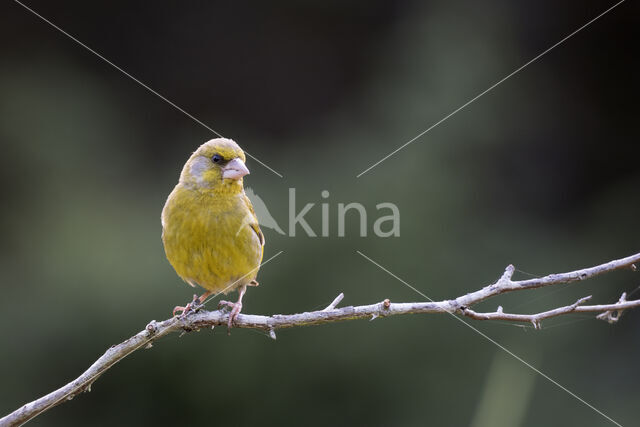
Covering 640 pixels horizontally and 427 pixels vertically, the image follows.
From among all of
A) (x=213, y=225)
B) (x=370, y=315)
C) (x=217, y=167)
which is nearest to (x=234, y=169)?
(x=217, y=167)

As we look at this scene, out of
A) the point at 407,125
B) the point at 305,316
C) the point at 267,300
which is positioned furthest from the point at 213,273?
the point at 407,125

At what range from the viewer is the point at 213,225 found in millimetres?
3965

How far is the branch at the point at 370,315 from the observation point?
8.71 ft

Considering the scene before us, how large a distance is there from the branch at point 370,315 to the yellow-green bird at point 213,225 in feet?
2.10

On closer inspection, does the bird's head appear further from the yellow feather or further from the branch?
the branch

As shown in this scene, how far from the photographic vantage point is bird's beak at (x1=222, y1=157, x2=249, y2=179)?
13.5 ft

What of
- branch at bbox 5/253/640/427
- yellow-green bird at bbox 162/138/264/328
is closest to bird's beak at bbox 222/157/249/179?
yellow-green bird at bbox 162/138/264/328

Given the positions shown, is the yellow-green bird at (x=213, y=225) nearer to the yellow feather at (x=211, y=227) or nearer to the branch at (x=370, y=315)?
the yellow feather at (x=211, y=227)

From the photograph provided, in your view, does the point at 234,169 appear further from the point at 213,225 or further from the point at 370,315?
the point at 370,315

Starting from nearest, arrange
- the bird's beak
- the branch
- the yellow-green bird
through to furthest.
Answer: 1. the branch
2. the yellow-green bird
3. the bird's beak

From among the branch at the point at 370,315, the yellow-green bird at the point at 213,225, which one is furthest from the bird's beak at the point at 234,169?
the branch at the point at 370,315

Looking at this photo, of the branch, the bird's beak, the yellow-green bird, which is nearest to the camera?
the branch

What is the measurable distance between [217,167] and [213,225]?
42 centimetres

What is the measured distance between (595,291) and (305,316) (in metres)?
4.91
